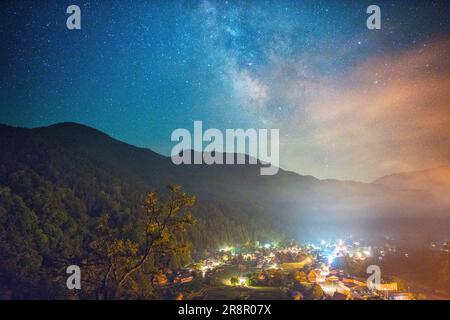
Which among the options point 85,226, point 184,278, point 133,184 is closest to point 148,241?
point 184,278

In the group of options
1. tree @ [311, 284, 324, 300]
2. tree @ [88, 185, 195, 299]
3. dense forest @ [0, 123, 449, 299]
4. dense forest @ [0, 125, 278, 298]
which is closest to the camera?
tree @ [88, 185, 195, 299]

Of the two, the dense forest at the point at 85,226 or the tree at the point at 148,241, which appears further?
the dense forest at the point at 85,226

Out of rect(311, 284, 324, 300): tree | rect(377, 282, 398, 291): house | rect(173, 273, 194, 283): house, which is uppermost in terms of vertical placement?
rect(311, 284, 324, 300): tree

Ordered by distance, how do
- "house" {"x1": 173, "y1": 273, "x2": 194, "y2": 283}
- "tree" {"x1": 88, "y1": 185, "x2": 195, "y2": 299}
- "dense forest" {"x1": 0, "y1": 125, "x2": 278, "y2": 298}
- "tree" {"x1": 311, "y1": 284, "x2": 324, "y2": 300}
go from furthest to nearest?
1. "house" {"x1": 173, "y1": 273, "x2": 194, "y2": 283}
2. "tree" {"x1": 311, "y1": 284, "x2": 324, "y2": 300}
3. "dense forest" {"x1": 0, "y1": 125, "x2": 278, "y2": 298}
4. "tree" {"x1": 88, "y1": 185, "x2": 195, "y2": 299}

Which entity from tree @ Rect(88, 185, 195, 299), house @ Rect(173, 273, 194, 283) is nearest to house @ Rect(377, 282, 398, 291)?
house @ Rect(173, 273, 194, 283)

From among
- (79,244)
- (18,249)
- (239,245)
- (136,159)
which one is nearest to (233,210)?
(239,245)

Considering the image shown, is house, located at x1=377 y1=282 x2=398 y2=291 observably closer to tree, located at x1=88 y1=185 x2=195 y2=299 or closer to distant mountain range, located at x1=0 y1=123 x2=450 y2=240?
tree, located at x1=88 y1=185 x2=195 y2=299

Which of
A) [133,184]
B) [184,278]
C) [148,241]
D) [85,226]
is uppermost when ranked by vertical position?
[133,184]

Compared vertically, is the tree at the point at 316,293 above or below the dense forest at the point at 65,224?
below

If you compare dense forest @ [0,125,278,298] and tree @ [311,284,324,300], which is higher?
dense forest @ [0,125,278,298]

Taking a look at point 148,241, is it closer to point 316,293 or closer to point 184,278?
point 316,293

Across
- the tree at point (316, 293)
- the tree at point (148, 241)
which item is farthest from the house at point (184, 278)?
the tree at point (148, 241)

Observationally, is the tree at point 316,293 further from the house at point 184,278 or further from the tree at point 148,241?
the tree at point 148,241
